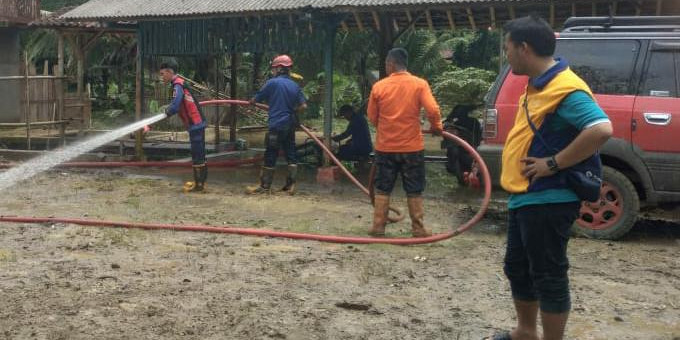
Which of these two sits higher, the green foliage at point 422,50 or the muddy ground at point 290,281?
the green foliage at point 422,50

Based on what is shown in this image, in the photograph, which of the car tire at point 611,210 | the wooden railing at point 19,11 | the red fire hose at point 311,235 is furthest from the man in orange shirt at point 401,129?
the wooden railing at point 19,11

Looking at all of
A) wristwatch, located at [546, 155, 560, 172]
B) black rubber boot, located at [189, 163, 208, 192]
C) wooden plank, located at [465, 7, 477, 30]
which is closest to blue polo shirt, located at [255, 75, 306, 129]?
black rubber boot, located at [189, 163, 208, 192]

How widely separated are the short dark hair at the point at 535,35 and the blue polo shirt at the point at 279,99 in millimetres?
6327

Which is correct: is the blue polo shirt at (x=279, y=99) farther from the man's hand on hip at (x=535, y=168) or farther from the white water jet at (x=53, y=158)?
the man's hand on hip at (x=535, y=168)

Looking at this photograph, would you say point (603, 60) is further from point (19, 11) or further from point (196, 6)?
point (19, 11)

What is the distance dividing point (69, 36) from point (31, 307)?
12.8 meters

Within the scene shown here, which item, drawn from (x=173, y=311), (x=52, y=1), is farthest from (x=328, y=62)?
(x=52, y=1)

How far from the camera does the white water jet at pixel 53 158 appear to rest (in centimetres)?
901

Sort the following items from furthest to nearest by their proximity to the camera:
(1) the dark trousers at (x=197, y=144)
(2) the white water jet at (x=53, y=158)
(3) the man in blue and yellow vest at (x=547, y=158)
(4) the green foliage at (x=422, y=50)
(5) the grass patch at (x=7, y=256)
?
(4) the green foliage at (x=422, y=50)
(1) the dark trousers at (x=197, y=144)
(2) the white water jet at (x=53, y=158)
(5) the grass patch at (x=7, y=256)
(3) the man in blue and yellow vest at (x=547, y=158)

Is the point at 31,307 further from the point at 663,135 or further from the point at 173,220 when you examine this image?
the point at 663,135

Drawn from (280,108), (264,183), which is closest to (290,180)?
(264,183)

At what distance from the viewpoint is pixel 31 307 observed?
4.48 meters

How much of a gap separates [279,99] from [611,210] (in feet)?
15.0

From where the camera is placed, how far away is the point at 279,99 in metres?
9.34
